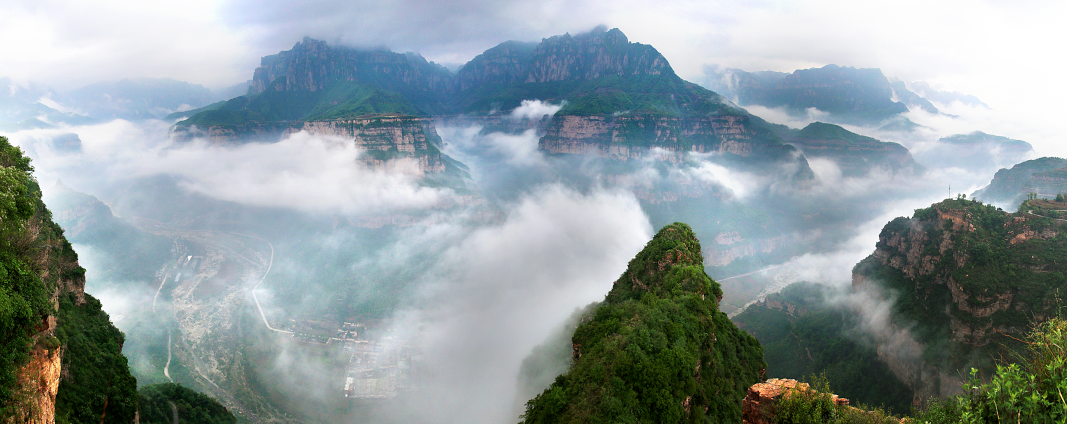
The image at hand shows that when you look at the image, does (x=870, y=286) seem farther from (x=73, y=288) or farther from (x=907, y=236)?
(x=73, y=288)

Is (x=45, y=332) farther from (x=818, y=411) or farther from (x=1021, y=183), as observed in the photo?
(x=1021, y=183)

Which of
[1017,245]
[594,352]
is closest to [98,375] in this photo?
[594,352]

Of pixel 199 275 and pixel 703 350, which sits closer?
pixel 703 350

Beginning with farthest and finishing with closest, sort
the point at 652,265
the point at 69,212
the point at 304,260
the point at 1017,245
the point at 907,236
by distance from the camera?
the point at 304,260 → the point at 69,212 → the point at 907,236 → the point at 1017,245 → the point at 652,265

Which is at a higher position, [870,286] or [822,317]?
[870,286]

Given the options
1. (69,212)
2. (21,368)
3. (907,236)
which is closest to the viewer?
(21,368)

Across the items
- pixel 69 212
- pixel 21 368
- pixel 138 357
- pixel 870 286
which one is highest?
pixel 21 368

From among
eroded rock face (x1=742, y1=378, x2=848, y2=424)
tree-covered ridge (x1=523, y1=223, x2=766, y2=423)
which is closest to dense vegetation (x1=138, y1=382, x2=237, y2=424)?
tree-covered ridge (x1=523, y1=223, x2=766, y2=423)

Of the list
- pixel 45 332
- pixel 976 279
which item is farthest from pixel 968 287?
pixel 45 332
